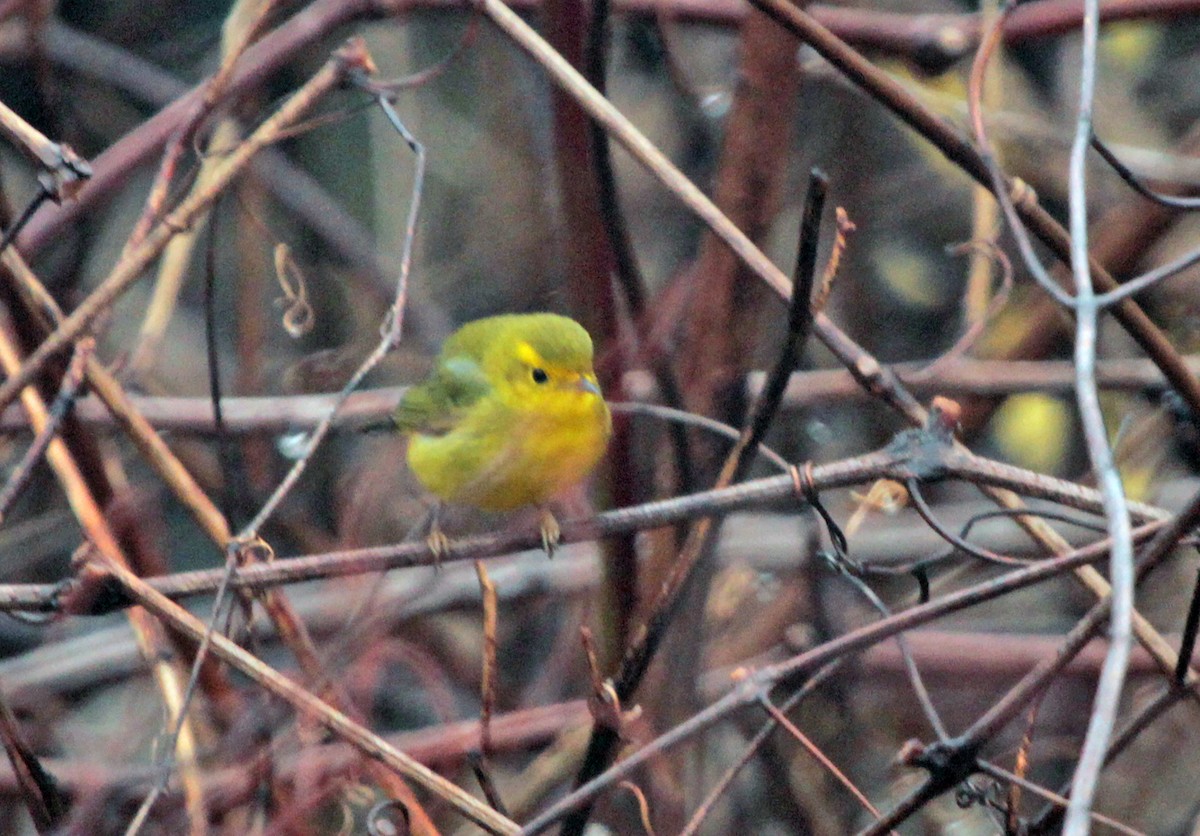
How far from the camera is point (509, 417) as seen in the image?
2.99 meters

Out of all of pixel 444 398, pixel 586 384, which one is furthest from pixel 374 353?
pixel 444 398

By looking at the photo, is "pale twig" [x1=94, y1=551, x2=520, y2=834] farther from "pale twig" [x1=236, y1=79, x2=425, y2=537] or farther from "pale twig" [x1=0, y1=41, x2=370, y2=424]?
"pale twig" [x1=0, y1=41, x2=370, y2=424]

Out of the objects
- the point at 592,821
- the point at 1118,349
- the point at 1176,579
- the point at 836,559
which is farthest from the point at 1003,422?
the point at 836,559

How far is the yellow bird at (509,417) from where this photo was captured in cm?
281

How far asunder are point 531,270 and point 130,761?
189cm

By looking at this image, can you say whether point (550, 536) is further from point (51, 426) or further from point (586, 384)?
point (51, 426)

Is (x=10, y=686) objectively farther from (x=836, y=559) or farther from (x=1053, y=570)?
(x=1053, y=570)

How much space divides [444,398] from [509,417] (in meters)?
0.21

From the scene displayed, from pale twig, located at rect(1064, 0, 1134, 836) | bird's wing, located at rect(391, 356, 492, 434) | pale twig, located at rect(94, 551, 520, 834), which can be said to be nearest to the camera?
pale twig, located at rect(1064, 0, 1134, 836)

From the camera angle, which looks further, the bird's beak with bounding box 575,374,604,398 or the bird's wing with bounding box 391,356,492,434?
the bird's wing with bounding box 391,356,492,434

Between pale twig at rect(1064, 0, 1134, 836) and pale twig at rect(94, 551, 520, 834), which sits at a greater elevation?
pale twig at rect(1064, 0, 1134, 836)

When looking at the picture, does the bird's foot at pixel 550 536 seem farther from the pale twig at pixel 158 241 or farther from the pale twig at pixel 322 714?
the pale twig at pixel 158 241

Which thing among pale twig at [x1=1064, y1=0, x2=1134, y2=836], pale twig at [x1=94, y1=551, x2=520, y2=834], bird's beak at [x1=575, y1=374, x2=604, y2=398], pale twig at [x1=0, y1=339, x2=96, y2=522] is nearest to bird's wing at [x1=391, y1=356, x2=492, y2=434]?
bird's beak at [x1=575, y1=374, x2=604, y2=398]

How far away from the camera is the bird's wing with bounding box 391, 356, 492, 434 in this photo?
3.09 m
